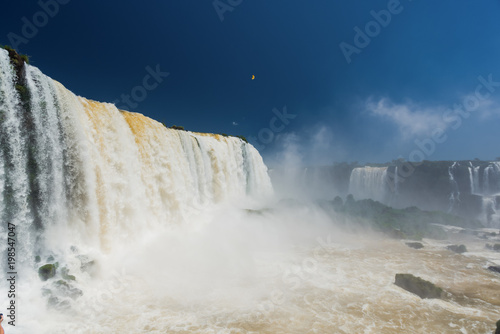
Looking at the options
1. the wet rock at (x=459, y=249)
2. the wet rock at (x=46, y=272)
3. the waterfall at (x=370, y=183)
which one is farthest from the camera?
the waterfall at (x=370, y=183)

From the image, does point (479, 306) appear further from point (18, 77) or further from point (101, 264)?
point (18, 77)

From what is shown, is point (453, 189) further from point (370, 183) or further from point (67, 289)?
point (67, 289)

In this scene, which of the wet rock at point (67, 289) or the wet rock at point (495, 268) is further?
the wet rock at point (495, 268)

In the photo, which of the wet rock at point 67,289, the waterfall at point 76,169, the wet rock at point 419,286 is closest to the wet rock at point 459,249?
the wet rock at point 419,286

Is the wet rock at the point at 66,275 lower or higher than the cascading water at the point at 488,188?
lower

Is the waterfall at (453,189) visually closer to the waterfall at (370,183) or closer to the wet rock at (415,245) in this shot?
the waterfall at (370,183)

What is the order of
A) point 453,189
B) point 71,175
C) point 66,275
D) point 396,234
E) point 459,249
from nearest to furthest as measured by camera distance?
point 66,275 → point 71,175 → point 459,249 → point 396,234 → point 453,189

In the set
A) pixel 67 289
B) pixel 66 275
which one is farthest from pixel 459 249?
pixel 66 275
